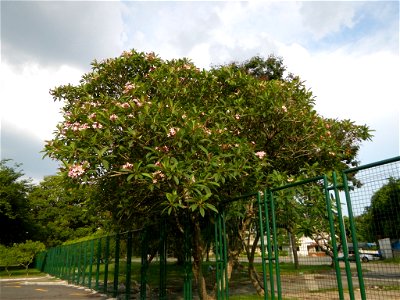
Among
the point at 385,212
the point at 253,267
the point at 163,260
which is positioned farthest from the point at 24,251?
the point at 385,212

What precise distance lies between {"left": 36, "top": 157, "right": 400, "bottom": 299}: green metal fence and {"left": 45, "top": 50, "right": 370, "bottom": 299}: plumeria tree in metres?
0.81

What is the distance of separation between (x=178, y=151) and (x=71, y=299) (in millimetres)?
9339

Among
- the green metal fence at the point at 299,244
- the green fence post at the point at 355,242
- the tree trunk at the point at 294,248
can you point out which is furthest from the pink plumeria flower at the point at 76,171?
Answer: the green fence post at the point at 355,242

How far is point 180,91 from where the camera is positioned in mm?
9484

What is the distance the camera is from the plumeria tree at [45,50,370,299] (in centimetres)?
704

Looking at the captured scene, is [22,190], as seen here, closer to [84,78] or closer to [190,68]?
[84,78]

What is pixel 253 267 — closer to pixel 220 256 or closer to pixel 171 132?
pixel 220 256

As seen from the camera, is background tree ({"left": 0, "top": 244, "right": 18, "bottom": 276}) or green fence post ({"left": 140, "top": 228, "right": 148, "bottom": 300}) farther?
background tree ({"left": 0, "top": 244, "right": 18, "bottom": 276})

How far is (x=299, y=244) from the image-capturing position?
6773 mm

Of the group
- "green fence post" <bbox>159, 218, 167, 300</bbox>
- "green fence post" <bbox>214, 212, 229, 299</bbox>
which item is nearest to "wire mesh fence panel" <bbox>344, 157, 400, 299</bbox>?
"green fence post" <bbox>214, 212, 229, 299</bbox>

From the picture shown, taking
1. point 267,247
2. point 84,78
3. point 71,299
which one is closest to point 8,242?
point 71,299

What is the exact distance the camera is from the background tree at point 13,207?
1217 inches

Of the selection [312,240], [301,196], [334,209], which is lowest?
[312,240]

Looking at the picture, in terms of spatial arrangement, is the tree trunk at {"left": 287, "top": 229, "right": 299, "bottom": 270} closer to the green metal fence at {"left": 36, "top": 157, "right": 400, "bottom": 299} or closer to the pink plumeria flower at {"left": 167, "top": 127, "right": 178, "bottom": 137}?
the green metal fence at {"left": 36, "top": 157, "right": 400, "bottom": 299}
